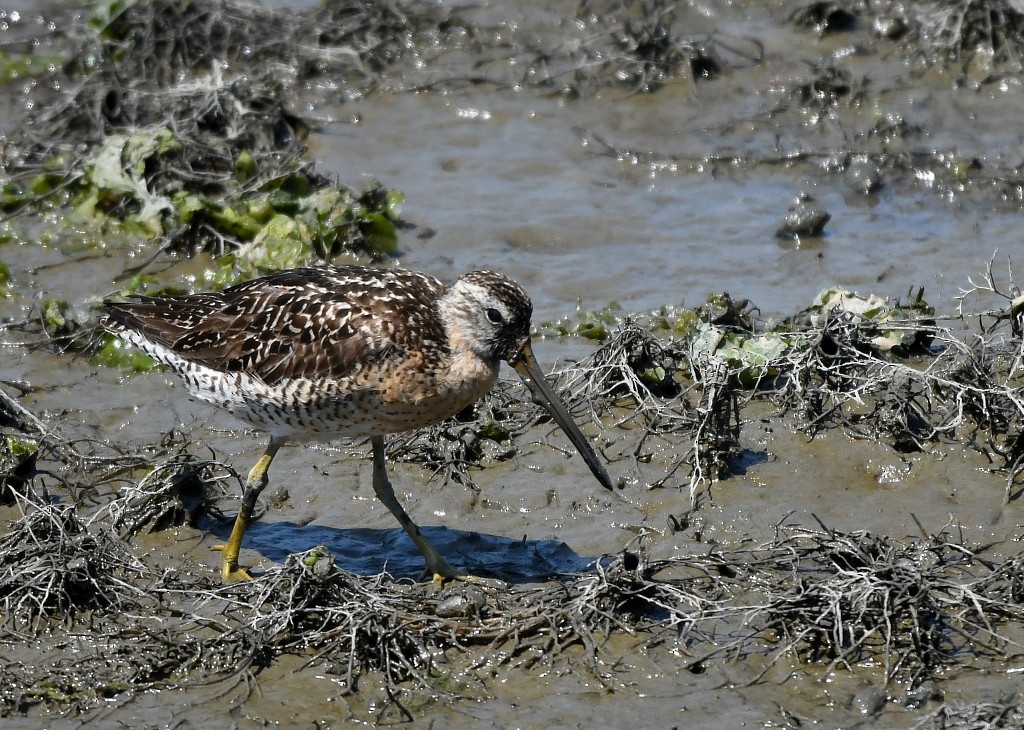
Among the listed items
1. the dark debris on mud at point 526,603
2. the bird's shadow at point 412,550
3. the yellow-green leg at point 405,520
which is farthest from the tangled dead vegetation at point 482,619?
the bird's shadow at point 412,550

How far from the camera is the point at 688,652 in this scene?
575 cm

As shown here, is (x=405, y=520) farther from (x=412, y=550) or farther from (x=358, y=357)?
(x=358, y=357)

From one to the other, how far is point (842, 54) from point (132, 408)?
7.09 m

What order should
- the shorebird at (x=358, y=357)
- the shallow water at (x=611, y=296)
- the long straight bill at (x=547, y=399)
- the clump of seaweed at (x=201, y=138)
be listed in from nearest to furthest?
1. the shallow water at (x=611, y=296)
2. the shorebird at (x=358, y=357)
3. the long straight bill at (x=547, y=399)
4. the clump of seaweed at (x=201, y=138)

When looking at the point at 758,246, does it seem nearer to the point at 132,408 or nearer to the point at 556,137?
the point at 556,137

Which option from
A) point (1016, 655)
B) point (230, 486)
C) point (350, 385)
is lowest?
point (230, 486)

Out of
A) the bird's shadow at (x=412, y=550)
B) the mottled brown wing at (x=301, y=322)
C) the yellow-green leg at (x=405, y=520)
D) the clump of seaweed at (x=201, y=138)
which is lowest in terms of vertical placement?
the bird's shadow at (x=412, y=550)

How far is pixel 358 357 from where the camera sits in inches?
245

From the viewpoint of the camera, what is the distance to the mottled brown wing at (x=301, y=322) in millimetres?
6262

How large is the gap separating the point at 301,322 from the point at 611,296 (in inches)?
121

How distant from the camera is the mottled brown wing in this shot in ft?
20.5

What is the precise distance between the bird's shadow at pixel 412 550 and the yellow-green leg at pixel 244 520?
0.75ft

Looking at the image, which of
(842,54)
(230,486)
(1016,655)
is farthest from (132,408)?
(842,54)

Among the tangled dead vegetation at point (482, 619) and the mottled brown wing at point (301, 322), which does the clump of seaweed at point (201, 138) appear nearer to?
the mottled brown wing at point (301, 322)
